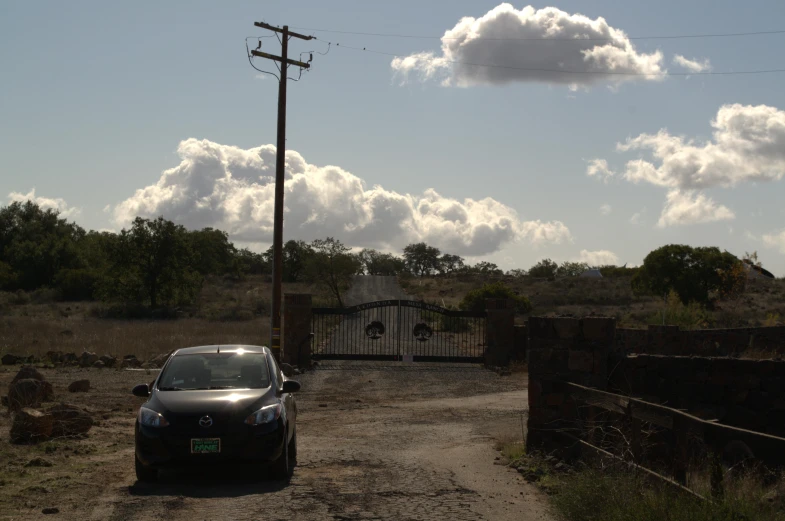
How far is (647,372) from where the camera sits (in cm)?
1203

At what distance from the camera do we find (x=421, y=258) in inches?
5561

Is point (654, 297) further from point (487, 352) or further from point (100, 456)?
point (100, 456)

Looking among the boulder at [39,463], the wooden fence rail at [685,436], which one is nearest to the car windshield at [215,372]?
the boulder at [39,463]

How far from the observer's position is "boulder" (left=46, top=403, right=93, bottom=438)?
12.4 m

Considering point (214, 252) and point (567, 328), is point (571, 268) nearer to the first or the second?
point (214, 252)

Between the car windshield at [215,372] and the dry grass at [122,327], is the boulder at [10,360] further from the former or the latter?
the car windshield at [215,372]

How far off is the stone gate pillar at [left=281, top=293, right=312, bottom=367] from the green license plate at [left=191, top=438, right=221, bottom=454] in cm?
1758

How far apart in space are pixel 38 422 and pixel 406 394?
10.9 m

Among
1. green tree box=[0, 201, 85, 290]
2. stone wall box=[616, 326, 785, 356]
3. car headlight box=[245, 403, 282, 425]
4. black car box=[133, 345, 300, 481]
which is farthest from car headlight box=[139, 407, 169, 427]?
green tree box=[0, 201, 85, 290]

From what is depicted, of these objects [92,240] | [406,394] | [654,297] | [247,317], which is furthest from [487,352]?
[92,240]

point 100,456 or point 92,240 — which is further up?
point 92,240

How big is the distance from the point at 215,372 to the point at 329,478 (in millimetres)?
2151

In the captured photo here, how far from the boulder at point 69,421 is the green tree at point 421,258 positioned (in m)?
127

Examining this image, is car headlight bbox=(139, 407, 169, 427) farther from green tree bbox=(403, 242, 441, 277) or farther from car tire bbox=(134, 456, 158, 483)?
green tree bbox=(403, 242, 441, 277)
